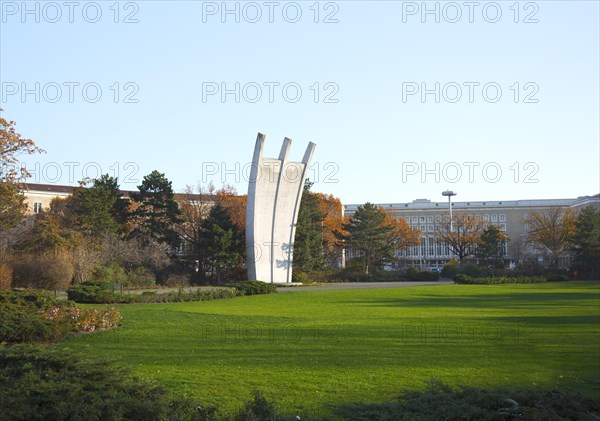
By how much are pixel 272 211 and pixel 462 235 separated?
47.7m

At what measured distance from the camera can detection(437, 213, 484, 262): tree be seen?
264 ft

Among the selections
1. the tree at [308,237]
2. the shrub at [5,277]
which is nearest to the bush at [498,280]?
the tree at [308,237]

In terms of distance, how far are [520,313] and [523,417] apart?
17853 millimetres

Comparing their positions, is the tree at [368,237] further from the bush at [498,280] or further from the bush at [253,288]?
the bush at [253,288]

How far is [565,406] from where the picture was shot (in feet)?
16.6

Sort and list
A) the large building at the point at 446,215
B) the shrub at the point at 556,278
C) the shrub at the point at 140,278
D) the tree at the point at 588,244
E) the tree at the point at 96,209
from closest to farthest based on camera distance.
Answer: the shrub at the point at 140,278 < the tree at the point at 96,209 < the shrub at the point at 556,278 < the tree at the point at 588,244 < the large building at the point at 446,215

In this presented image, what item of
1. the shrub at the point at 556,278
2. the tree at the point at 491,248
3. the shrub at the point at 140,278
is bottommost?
the shrub at the point at 556,278

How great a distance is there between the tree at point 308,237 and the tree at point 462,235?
30.8 metres

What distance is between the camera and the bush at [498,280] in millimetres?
49438

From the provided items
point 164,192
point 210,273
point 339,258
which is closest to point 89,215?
point 164,192

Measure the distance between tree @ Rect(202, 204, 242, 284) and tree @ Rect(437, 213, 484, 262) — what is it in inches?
1579

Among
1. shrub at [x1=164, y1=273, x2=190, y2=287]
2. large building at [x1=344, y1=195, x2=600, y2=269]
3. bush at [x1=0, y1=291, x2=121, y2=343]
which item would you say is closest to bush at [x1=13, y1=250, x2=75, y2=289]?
shrub at [x1=164, y1=273, x2=190, y2=287]

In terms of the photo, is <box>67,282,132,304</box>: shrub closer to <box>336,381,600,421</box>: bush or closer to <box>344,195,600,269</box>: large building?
<box>336,381,600,421</box>: bush

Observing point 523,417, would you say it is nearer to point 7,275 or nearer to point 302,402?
point 302,402
